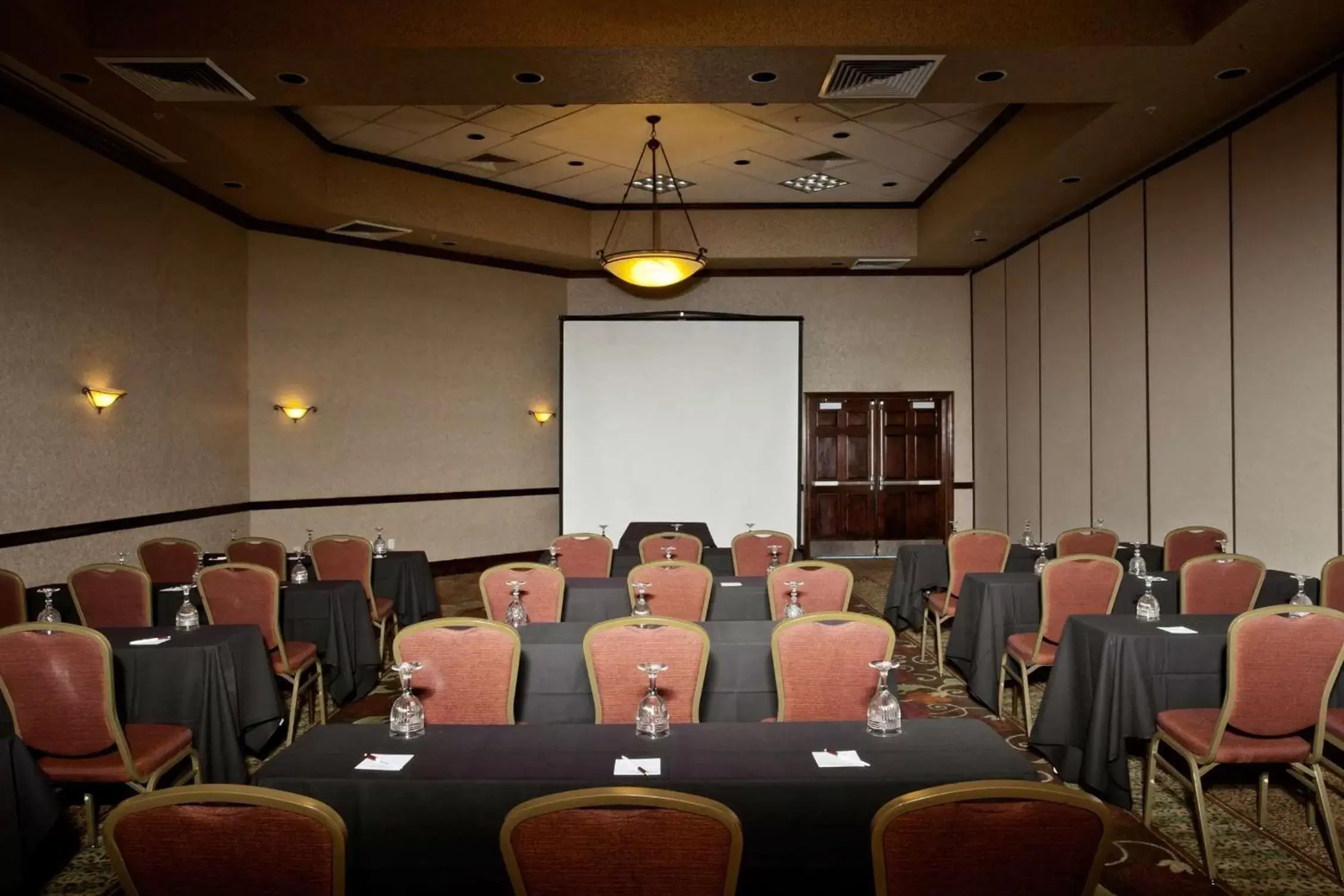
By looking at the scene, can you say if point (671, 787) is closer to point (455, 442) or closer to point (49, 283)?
point (49, 283)

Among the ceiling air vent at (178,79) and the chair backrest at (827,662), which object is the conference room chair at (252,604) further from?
the ceiling air vent at (178,79)

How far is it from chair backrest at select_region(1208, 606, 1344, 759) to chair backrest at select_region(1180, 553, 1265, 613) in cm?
158

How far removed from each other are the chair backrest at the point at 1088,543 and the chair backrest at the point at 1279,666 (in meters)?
3.26

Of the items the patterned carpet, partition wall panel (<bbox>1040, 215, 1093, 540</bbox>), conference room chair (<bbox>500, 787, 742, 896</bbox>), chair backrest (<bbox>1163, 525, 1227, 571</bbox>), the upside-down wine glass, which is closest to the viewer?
conference room chair (<bbox>500, 787, 742, 896</bbox>)

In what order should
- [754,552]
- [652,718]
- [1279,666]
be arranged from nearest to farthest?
[652,718] → [1279,666] → [754,552]

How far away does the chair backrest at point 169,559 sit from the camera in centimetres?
645

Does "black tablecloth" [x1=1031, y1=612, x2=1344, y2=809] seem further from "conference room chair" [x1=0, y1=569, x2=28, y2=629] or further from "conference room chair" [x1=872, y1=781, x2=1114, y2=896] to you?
"conference room chair" [x1=0, y1=569, x2=28, y2=629]

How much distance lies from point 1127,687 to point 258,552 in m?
5.72

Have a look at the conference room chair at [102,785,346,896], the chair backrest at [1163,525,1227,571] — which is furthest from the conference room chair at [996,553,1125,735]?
the conference room chair at [102,785,346,896]

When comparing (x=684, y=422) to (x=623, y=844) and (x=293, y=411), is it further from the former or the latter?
(x=623, y=844)

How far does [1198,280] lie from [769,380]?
561 centimetres

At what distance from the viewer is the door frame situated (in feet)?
40.1

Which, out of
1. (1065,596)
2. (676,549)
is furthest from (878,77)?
(676,549)

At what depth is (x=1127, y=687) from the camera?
12.5 feet
